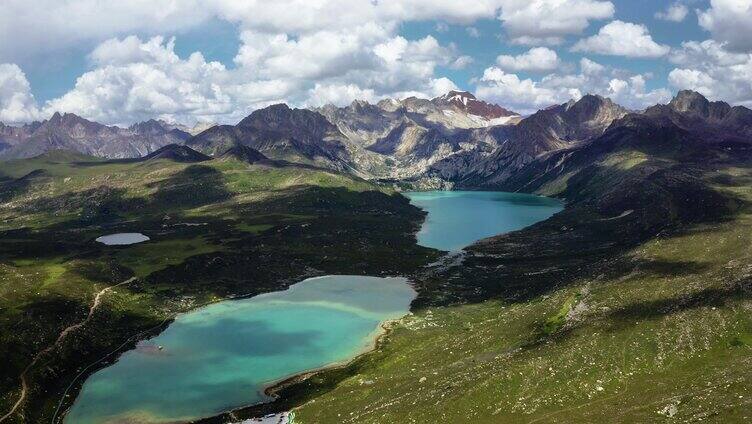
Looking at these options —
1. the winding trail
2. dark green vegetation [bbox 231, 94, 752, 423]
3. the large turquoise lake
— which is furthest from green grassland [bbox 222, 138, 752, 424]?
the winding trail

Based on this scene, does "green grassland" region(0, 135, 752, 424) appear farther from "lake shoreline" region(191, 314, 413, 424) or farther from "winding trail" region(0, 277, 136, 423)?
"winding trail" region(0, 277, 136, 423)

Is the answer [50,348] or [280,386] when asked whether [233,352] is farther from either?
[50,348]

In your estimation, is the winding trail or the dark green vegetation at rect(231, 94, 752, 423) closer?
the dark green vegetation at rect(231, 94, 752, 423)

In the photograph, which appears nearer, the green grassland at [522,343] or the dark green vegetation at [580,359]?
the dark green vegetation at [580,359]

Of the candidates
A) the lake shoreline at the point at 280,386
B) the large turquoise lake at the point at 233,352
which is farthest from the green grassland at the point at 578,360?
the large turquoise lake at the point at 233,352

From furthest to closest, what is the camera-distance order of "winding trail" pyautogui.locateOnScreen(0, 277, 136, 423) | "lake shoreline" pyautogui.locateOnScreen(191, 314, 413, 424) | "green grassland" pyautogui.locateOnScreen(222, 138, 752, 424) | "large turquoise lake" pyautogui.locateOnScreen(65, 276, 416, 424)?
1. "large turquoise lake" pyautogui.locateOnScreen(65, 276, 416, 424)
2. "winding trail" pyautogui.locateOnScreen(0, 277, 136, 423)
3. "lake shoreline" pyautogui.locateOnScreen(191, 314, 413, 424)
4. "green grassland" pyautogui.locateOnScreen(222, 138, 752, 424)

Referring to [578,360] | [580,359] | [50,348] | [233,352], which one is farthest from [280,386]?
[580,359]

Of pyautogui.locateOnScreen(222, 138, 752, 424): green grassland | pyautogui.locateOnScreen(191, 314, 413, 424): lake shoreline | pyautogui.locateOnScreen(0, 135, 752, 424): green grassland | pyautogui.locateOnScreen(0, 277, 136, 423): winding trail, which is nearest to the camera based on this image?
pyautogui.locateOnScreen(222, 138, 752, 424): green grassland

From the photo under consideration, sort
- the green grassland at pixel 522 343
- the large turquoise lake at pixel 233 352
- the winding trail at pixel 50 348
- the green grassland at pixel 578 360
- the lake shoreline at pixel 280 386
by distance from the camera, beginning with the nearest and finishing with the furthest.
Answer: the green grassland at pixel 578 360, the green grassland at pixel 522 343, the lake shoreline at pixel 280 386, the winding trail at pixel 50 348, the large turquoise lake at pixel 233 352

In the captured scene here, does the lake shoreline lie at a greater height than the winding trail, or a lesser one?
lesser

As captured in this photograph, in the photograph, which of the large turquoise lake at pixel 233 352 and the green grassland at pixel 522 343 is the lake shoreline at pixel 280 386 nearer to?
the green grassland at pixel 522 343
